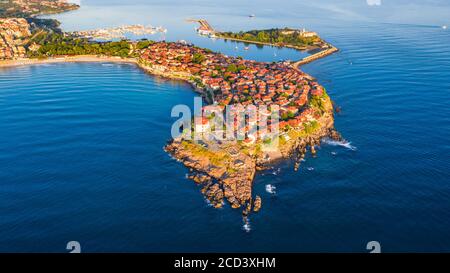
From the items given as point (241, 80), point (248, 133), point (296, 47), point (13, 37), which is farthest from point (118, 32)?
point (248, 133)

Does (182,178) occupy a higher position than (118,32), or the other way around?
(118,32)

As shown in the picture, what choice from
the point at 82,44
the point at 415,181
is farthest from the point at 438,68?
the point at 82,44

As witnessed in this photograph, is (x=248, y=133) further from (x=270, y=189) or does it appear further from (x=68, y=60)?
(x=68, y=60)

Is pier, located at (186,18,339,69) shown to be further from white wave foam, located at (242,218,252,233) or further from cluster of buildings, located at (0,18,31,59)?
cluster of buildings, located at (0,18,31,59)

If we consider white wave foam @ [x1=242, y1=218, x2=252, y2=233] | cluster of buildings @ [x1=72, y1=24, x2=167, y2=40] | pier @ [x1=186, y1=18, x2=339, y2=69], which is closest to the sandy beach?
cluster of buildings @ [x1=72, y1=24, x2=167, y2=40]

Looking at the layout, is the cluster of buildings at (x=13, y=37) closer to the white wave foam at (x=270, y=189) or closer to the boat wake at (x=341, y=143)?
the white wave foam at (x=270, y=189)

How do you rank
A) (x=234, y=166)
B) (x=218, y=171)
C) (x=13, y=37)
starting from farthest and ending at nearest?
(x=13, y=37) → (x=234, y=166) → (x=218, y=171)

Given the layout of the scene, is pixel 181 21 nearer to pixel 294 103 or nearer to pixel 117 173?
pixel 294 103

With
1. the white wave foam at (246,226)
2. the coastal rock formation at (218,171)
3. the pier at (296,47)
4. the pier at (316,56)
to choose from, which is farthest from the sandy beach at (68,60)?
the white wave foam at (246,226)
